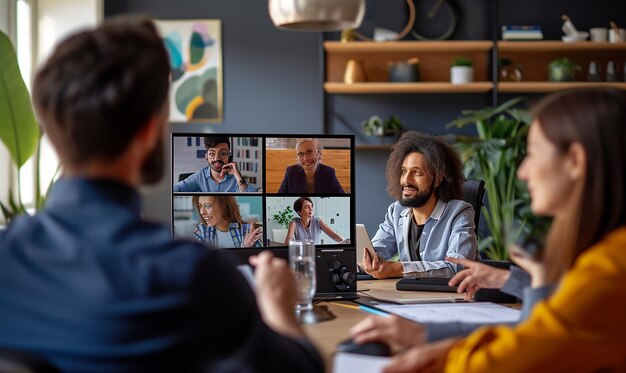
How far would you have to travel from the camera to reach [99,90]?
111 cm

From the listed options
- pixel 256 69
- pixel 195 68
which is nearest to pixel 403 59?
pixel 256 69

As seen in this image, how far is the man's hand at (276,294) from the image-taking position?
1.41 meters

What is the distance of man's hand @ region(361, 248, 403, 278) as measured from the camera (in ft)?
9.30

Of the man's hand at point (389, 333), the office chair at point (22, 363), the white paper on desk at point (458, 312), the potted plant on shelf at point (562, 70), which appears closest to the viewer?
the office chair at point (22, 363)

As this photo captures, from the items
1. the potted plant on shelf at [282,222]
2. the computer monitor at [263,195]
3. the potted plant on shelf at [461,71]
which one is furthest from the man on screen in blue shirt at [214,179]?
the potted plant on shelf at [461,71]

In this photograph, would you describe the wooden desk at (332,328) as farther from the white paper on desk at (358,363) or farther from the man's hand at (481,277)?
the man's hand at (481,277)

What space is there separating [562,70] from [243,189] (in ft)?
12.7

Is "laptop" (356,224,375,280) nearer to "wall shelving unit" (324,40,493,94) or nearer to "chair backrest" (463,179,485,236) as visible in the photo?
"chair backrest" (463,179,485,236)

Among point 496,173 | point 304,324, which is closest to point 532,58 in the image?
point 496,173

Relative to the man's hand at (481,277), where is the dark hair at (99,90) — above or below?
above

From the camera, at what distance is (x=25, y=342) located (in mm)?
1118

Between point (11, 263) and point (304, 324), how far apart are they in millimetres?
1009

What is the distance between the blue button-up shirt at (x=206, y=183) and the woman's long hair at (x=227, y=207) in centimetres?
2

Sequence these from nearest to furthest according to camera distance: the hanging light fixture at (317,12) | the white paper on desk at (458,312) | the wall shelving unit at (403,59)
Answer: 1. the white paper on desk at (458,312)
2. the hanging light fixture at (317,12)
3. the wall shelving unit at (403,59)
